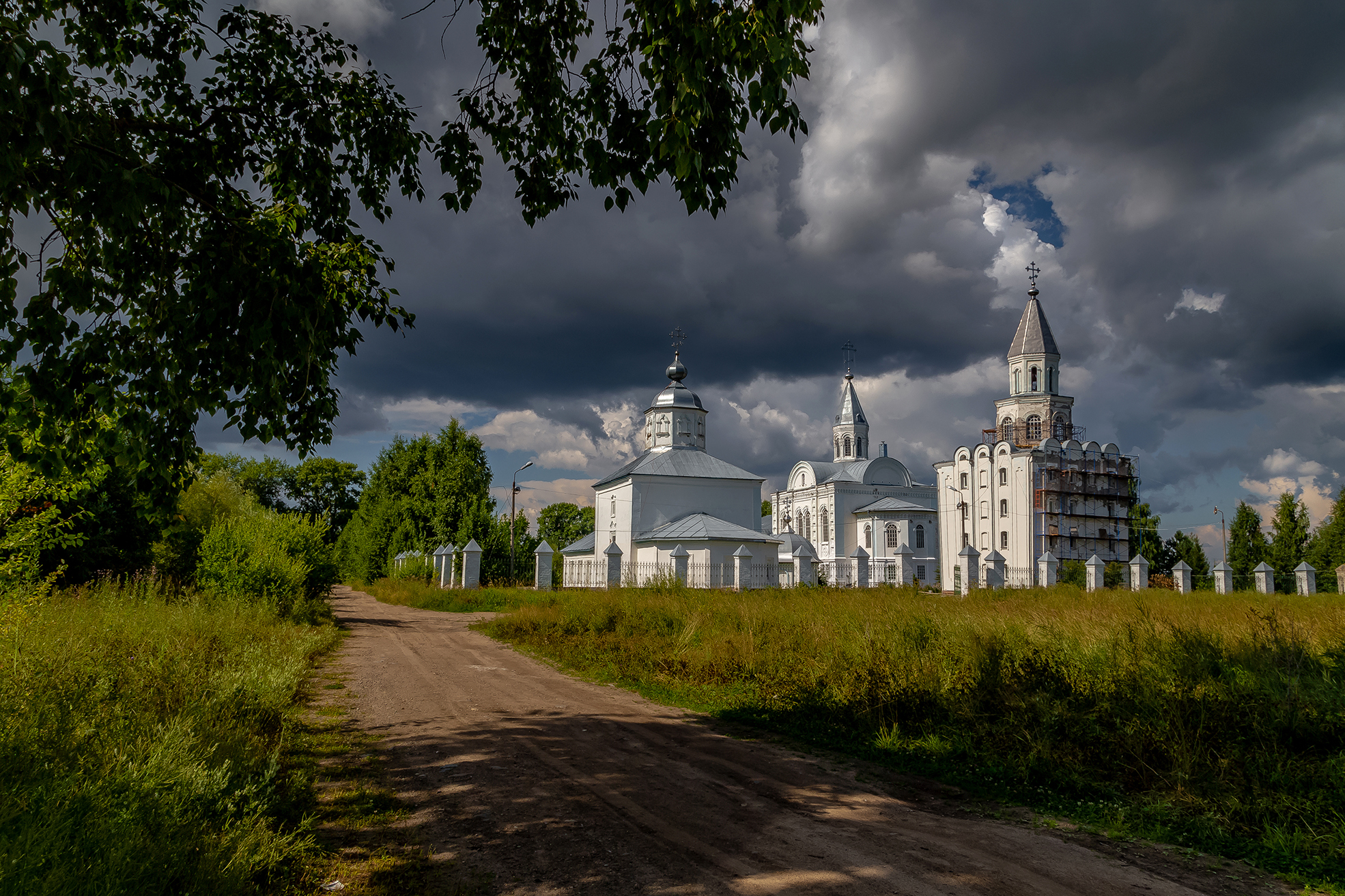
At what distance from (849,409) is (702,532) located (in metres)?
38.6

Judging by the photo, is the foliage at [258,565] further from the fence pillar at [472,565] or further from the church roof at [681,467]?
the church roof at [681,467]

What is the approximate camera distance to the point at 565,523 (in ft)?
286

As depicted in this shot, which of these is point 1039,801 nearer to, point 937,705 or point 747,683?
point 937,705

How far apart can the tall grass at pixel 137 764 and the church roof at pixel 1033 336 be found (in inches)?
2472

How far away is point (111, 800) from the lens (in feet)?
12.3

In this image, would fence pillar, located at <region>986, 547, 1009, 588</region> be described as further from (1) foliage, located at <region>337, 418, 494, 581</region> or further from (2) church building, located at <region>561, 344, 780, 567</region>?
(1) foliage, located at <region>337, 418, 494, 581</region>

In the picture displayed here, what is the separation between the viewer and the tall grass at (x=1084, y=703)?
512cm

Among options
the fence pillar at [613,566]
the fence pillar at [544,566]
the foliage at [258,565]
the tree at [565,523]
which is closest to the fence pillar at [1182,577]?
the fence pillar at [613,566]

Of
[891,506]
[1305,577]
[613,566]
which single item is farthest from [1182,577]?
[891,506]

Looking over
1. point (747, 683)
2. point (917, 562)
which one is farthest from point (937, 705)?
point (917, 562)

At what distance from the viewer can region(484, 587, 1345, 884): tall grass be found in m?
5.12

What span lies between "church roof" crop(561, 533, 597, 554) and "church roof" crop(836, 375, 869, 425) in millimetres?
31764

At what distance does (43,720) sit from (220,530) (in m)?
12.3

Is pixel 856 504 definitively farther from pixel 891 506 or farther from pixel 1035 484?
pixel 1035 484
